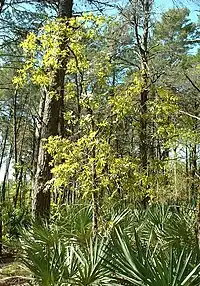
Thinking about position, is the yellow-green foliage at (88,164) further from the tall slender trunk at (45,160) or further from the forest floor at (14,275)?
the forest floor at (14,275)

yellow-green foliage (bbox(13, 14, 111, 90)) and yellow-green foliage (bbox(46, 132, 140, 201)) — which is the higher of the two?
yellow-green foliage (bbox(13, 14, 111, 90))

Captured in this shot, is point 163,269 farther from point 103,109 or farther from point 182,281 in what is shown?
point 103,109

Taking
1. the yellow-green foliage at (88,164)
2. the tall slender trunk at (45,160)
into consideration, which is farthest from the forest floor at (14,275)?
the yellow-green foliage at (88,164)

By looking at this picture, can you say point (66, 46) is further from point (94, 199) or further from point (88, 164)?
point (94, 199)

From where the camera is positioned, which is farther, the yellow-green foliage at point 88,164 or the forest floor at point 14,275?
the forest floor at point 14,275

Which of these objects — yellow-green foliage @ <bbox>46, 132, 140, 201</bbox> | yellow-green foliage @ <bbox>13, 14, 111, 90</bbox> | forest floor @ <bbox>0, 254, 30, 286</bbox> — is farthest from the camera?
forest floor @ <bbox>0, 254, 30, 286</bbox>

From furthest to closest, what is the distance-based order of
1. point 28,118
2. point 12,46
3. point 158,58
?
point 28,118, point 158,58, point 12,46

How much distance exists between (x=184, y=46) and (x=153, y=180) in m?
13.5

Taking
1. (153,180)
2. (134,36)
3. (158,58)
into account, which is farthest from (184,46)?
A: (153,180)

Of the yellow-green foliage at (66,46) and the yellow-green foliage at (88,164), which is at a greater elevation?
the yellow-green foliage at (66,46)

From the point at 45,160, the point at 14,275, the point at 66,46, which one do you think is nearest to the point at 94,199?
the point at 45,160

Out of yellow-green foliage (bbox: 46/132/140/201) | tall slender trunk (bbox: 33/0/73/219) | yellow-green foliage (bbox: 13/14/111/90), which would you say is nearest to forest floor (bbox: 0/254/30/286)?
tall slender trunk (bbox: 33/0/73/219)

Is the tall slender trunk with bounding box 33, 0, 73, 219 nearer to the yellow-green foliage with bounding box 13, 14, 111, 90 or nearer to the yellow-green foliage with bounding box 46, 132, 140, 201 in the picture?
the yellow-green foliage with bounding box 13, 14, 111, 90

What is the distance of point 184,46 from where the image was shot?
20.4 metres
